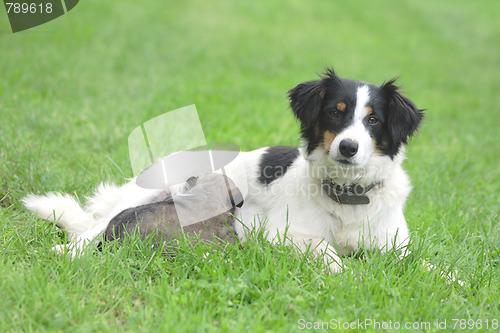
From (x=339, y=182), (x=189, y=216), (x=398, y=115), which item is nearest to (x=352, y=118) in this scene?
(x=398, y=115)

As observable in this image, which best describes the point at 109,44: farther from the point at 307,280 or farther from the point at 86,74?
the point at 307,280

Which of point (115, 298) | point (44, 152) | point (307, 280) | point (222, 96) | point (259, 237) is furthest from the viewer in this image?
point (222, 96)

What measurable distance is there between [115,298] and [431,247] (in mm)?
2000

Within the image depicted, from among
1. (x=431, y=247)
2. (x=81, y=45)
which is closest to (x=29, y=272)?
(x=431, y=247)

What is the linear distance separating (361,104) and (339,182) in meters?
0.54

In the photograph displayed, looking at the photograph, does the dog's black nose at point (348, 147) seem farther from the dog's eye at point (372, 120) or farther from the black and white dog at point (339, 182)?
the dog's eye at point (372, 120)

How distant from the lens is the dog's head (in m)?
3.04

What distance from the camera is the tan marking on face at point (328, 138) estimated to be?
3.13 m

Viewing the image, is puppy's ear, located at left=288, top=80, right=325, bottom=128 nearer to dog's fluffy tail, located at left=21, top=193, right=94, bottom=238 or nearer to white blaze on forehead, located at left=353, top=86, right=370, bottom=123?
white blaze on forehead, located at left=353, top=86, right=370, bottom=123

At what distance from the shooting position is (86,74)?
779cm

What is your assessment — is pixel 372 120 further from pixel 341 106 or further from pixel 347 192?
pixel 347 192

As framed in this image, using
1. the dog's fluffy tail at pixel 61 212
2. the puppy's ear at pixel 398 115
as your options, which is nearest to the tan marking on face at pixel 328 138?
the puppy's ear at pixel 398 115

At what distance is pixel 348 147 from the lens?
9.74ft

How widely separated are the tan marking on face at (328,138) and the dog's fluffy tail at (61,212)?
1709mm
